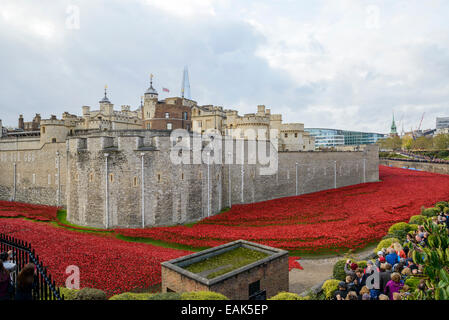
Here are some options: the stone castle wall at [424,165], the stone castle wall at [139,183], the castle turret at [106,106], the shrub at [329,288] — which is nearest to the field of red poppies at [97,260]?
the stone castle wall at [139,183]

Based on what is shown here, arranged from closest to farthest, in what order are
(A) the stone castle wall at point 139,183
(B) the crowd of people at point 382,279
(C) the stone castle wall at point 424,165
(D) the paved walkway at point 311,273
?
1. (B) the crowd of people at point 382,279
2. (D) the paved walkway at point 311,273
3. (A) the stone castle wall at point 139,183
4. (C) the stone castle wall at point 424,165

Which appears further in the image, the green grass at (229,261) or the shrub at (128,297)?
the green grass at (229,261)

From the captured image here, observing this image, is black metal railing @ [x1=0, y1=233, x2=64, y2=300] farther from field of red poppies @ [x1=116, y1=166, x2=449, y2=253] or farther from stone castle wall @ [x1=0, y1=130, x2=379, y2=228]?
stone castle wall @ [x1=0, y1=130, x2=379, y2=228]

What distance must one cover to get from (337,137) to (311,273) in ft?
519

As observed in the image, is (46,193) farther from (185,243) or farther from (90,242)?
(185,243)

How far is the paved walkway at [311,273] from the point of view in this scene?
13.8 meters

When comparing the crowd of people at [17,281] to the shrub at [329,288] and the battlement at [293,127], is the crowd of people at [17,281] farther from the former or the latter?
the battlement at [293,127]

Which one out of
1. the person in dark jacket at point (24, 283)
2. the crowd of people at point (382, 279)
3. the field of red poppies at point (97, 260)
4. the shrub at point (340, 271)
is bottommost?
the field of red poppies at point (97, 260)

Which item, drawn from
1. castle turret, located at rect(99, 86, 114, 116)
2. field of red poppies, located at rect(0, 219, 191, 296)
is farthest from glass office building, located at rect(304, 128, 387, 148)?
field of red poppies, located at rect(0, 219, 191, 296)

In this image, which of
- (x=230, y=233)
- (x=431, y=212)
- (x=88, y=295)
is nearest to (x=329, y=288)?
(x=88, y=295)

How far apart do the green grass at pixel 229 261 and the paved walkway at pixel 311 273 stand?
269 centimetres

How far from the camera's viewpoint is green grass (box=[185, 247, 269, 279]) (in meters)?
11.4

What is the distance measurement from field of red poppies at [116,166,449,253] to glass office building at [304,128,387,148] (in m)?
129
